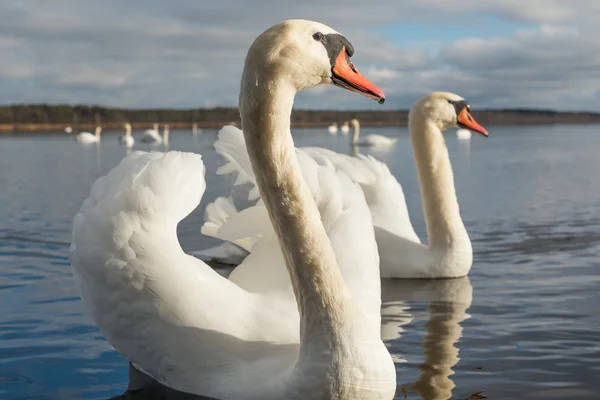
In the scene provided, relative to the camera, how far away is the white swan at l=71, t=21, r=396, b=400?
12.5 feet

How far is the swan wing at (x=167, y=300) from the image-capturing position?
4.43 m

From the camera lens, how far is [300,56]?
3721 mm

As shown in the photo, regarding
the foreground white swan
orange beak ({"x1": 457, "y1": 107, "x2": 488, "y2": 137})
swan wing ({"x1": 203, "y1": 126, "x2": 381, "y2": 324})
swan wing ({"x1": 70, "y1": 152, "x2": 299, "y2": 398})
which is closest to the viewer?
swan wing ({"x1": 70, "y1": 152, "x2": 299, "y2": 398})

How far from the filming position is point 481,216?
12.9 m

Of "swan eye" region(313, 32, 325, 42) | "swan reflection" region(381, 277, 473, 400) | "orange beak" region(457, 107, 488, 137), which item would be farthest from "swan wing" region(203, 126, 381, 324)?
"orange beak" region(457, 107, 488, 137)

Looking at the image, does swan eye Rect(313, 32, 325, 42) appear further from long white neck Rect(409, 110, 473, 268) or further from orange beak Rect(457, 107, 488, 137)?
orange beak Rect(457, 107, 488, 137)

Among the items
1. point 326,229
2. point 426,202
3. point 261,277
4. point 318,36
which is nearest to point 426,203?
point 426,202

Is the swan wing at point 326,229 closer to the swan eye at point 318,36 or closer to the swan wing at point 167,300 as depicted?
the swan wing at point 167,300

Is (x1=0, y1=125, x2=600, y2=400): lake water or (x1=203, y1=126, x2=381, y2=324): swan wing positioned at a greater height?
(x1=203, y1=126, x2=381, y2=324): swan wing

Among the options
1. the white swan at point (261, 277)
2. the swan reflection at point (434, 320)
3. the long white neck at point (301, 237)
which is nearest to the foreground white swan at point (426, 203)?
the swan reflection at point (434, 320)

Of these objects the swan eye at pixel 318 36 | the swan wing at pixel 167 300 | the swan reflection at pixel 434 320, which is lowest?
the swan reflection at pixel 434 320

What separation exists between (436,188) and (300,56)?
16.9 ft

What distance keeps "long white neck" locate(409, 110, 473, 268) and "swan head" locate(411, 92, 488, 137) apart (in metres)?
0.08

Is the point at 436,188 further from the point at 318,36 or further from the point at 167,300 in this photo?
the point at 318,36
